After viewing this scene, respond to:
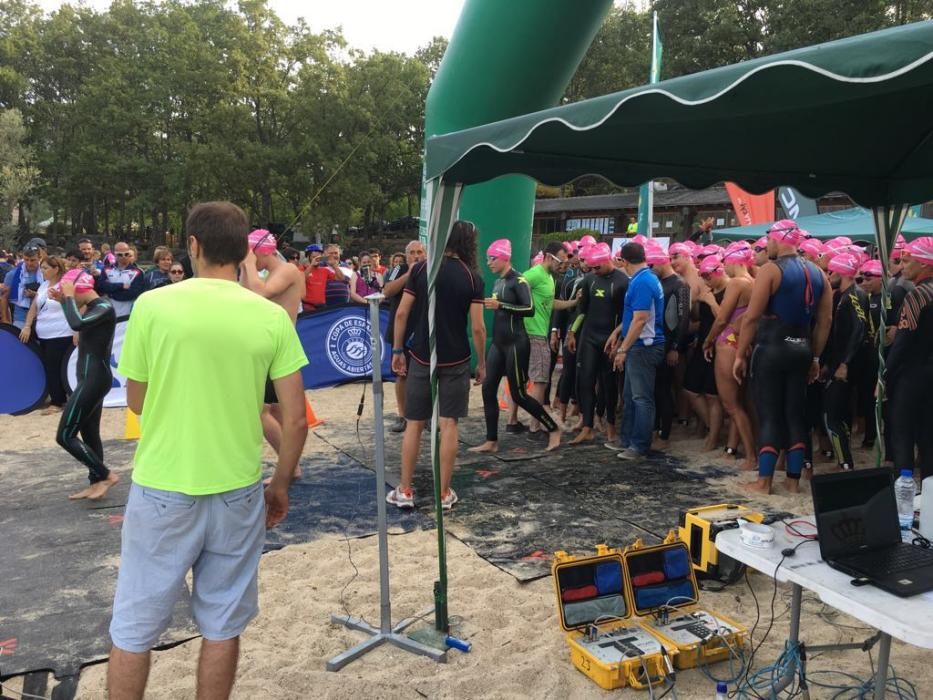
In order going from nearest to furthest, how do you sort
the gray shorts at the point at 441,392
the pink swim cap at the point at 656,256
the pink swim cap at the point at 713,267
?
the gray shorts at the point at 441,392, the pink swim cap at the point at 656,256, the pink swim cap at the point at 713,267

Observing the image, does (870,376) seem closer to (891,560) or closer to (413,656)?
(891,560)

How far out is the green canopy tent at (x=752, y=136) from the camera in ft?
6.99

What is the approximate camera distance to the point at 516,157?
371 cm

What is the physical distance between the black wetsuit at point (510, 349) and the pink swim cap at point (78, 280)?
3160mm

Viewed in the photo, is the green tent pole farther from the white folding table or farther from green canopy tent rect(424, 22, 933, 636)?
the white folding table

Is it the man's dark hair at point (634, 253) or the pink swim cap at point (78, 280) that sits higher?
the man's dark hair at point (634, 253)

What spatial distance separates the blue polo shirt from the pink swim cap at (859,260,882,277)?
1901 millimetres

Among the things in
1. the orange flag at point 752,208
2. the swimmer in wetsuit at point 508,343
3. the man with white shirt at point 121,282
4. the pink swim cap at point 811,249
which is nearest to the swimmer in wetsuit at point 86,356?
the swimmer in wetsuit at point 508,343

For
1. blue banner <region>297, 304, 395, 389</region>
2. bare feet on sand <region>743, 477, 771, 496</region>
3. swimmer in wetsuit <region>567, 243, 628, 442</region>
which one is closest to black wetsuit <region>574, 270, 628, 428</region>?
swimmer in wetsuit <region>567, 243, 628, 442</region>

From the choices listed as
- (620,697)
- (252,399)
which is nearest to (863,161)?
(620,697)

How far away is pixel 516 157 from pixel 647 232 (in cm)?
979

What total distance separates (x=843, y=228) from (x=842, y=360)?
8.11 m

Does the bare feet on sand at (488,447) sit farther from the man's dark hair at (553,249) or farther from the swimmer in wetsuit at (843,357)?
the swimmer in wetsuit at (843,357)

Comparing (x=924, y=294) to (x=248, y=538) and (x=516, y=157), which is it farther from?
(x=248, y=538)
